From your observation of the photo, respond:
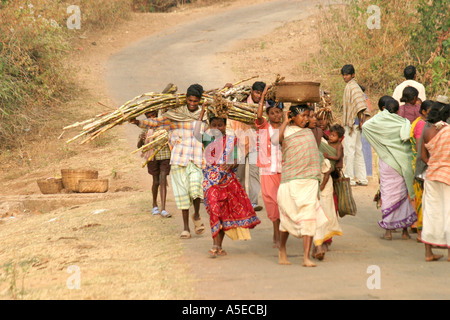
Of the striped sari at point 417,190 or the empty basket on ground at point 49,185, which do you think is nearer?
the striped sari at point 417,190

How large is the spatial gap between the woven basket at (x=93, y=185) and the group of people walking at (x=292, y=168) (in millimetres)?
4076

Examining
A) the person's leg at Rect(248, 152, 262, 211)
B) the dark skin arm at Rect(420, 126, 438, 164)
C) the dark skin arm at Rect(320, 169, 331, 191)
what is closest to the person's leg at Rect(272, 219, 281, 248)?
the dark skin arm at Rect(320, 169, 331, 191)

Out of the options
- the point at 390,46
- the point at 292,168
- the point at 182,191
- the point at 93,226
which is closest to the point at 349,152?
the point at 182,191

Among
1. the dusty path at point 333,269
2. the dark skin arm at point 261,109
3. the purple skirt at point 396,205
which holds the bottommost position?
the dusty path at point 333,269

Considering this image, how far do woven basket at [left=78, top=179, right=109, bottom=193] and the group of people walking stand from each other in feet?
13.4

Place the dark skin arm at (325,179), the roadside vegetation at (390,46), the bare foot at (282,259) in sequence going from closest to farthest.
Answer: the bare foot at (282,259)
the dark skin arm at (325,179)
the roadside vegetation at (390,46)

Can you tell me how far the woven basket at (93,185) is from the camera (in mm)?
12453

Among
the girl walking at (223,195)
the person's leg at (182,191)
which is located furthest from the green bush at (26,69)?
the girl walking at (223,195)

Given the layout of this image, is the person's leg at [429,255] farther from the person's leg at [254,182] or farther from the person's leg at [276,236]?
the person's leg at [254,182]

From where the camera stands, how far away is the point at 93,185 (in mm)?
12461

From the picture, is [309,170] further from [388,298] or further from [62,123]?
[62,123]

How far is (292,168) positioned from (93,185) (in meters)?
6.59

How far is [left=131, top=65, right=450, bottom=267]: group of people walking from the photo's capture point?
259 inches

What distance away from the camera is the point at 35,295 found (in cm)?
575
